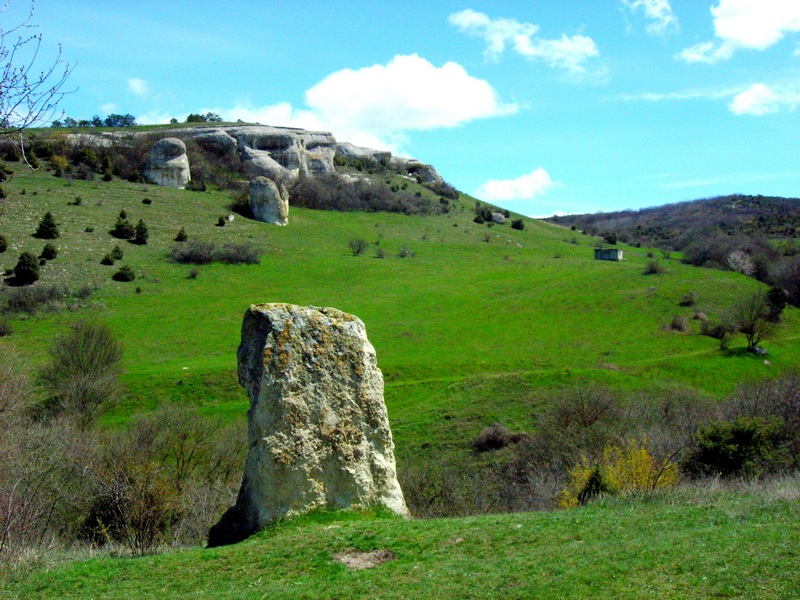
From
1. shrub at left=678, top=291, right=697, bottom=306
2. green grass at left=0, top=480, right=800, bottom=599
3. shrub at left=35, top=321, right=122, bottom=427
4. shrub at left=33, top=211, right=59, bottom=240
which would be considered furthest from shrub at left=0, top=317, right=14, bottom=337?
shrub at left=678, top=291, right=697, bottom=306

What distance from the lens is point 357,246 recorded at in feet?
273

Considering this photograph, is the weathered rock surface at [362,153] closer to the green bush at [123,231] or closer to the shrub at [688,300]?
the green bush at [123,231]

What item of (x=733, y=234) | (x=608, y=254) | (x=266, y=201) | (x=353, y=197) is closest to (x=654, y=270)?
(x=608, y=254)

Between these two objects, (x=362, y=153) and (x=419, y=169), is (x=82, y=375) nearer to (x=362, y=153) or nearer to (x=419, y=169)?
(x=362, y=153)

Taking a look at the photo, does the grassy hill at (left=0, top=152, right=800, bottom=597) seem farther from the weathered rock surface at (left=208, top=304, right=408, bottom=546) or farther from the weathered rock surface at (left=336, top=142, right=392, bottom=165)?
the weathered rock surface at (left=336, top=142, right=392, bottom=165)

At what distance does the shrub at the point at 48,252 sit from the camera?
6147 centimetres

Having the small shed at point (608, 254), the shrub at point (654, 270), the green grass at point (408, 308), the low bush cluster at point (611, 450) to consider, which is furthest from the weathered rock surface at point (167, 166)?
the low bush cluster at point (611, 450)

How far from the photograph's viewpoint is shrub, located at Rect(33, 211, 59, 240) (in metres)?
65.2

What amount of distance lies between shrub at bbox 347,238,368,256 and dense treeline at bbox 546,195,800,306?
42.4 m

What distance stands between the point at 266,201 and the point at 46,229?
28385mm

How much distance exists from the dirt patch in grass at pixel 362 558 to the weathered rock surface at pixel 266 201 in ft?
261

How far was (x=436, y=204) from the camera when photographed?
118m

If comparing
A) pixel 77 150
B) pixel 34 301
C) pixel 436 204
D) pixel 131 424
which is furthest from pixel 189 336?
pixel 436 204

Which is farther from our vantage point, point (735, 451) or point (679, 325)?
point (679, 325)
